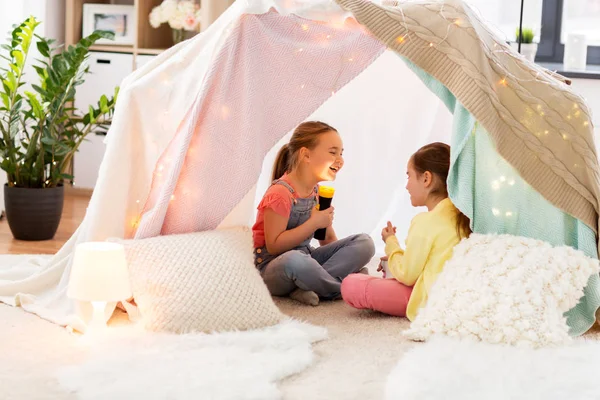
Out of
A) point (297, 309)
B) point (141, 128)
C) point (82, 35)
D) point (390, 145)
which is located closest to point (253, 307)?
point (297, 309)

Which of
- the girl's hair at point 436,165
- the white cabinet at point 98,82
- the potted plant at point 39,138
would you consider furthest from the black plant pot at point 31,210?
the girl's hair at point 436,165

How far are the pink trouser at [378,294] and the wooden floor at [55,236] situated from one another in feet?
4.37

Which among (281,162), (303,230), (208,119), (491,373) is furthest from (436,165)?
(491,373)

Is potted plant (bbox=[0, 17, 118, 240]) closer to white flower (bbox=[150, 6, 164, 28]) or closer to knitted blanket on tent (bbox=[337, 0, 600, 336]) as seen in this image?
white flower (bbox=[150, 6, 164, 28])

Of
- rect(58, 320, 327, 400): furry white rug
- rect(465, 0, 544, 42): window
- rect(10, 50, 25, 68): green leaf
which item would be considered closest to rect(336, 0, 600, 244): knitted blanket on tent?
rect(58, 320, 327, 400): furry white rug

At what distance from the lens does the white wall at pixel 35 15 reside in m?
3.86

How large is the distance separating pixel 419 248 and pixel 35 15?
8.57 feet

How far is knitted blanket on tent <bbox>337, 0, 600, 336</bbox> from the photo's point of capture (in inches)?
88.0

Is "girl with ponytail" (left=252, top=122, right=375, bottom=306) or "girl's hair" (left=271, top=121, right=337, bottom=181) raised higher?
"girl's hair" (left=271, top=121, right=337, bottom=181)

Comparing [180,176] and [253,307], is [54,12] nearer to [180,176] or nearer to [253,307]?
[180,176]

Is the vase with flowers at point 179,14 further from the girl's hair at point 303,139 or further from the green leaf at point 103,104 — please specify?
the girl's hair at point 303,139

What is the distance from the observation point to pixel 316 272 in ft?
8.21

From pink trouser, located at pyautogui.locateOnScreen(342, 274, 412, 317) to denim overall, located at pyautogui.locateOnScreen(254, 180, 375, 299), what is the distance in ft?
0.47

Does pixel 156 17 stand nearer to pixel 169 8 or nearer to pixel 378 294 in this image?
pixel 169 8
